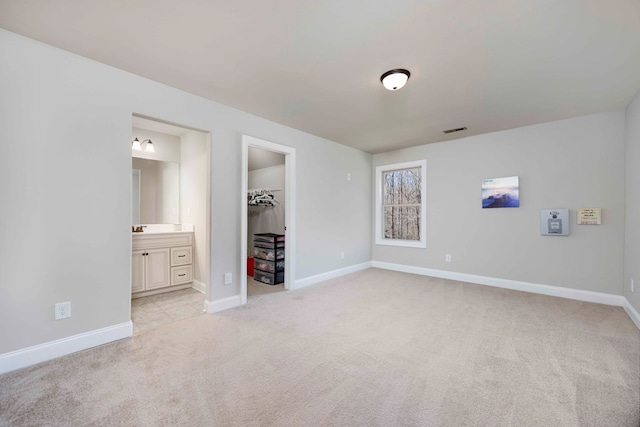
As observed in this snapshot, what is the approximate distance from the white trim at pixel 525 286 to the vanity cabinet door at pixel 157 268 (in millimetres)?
3946

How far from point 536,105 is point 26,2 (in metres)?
4.64

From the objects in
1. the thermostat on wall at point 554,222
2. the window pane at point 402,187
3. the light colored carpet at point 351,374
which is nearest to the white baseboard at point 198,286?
the light colored carpet at point 351,374

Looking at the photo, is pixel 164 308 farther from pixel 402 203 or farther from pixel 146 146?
pixel 402 203

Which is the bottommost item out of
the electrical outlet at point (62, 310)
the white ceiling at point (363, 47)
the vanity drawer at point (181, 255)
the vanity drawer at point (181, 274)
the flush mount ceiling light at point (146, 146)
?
the vanity drawer at point (181, 274)

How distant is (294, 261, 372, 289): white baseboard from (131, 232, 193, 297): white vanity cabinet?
1.71 metres

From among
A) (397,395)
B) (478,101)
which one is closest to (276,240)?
(397,395)

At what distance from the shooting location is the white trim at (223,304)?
3.04 meters

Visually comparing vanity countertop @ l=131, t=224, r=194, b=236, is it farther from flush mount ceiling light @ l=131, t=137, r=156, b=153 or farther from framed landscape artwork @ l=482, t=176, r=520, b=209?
framed landscape artwork @ l=482, t=176, r=520, b=209

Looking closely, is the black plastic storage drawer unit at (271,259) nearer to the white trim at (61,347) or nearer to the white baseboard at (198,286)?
the white baseboard at (198,286)

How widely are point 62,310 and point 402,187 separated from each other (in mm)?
5143

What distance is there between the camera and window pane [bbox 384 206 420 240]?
523 centimetres

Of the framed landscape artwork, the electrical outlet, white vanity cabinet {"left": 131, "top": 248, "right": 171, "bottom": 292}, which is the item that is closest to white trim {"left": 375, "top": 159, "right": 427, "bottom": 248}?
the framed landscape artwork

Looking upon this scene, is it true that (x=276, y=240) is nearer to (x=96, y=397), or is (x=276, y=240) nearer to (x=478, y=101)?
(x=96, y=397)

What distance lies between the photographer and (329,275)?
4590 millimetres
